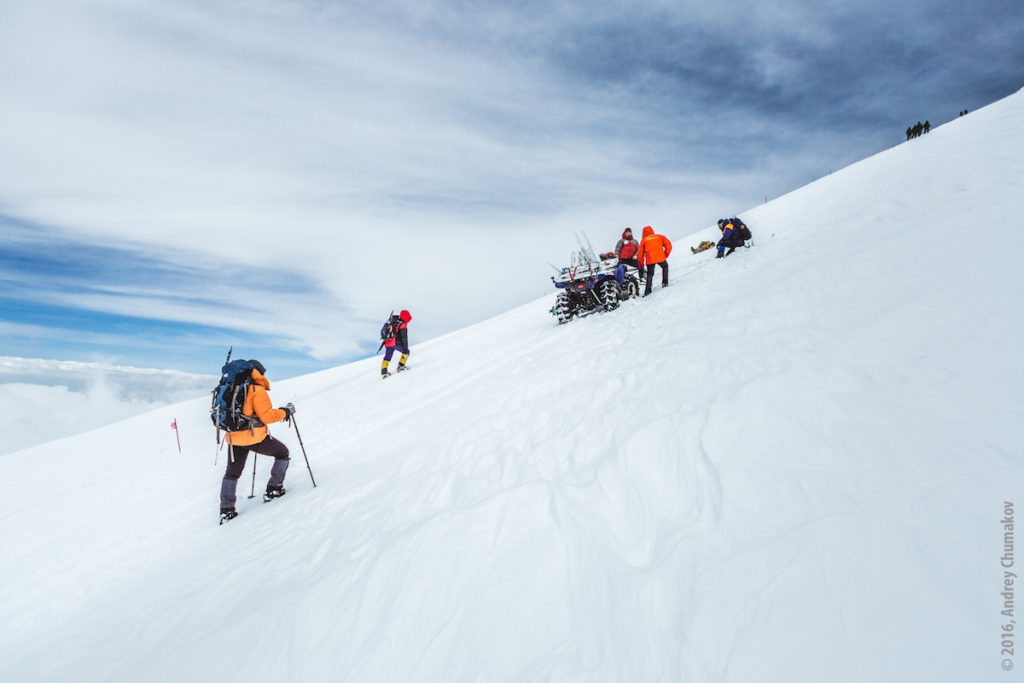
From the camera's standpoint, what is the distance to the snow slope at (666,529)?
6.61 ft

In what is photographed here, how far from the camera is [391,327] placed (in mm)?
→ 15359

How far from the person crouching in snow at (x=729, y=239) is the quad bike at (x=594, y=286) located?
350cm

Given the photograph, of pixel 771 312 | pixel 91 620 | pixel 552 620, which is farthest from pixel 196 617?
pixel 771 312

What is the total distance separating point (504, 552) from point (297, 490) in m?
5.57

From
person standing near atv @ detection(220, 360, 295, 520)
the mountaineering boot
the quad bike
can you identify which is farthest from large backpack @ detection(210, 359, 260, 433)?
the quad bike

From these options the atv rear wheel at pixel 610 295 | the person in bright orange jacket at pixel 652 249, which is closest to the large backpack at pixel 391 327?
the atv rear wheel at pixel 610 295

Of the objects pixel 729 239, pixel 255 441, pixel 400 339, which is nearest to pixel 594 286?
pixel 729 239

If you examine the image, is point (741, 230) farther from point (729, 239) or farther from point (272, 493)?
point (272, 493)

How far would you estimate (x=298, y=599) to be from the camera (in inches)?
132

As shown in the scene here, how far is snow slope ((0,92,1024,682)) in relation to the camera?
79.3 inches

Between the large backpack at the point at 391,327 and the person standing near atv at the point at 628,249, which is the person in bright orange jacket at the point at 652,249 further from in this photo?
the large backpack at the point at 391,327

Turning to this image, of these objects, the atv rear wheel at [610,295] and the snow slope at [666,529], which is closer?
the snow slope at [666,529]

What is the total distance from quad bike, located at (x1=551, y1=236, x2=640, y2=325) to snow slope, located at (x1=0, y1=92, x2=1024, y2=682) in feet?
14.5

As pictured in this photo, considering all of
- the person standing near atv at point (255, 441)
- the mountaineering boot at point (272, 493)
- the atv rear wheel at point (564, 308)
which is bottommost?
the mountaineering boot at point (272, 493)
